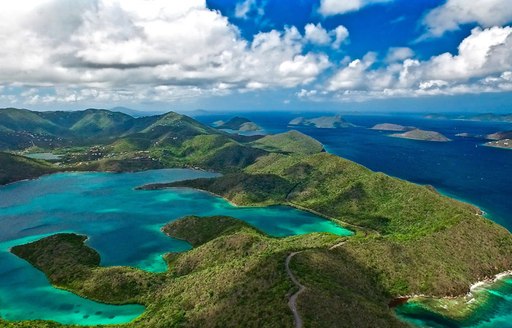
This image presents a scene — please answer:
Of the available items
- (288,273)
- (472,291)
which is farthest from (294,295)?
(472,291)

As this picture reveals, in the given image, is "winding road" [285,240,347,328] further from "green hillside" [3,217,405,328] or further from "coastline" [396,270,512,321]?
"coastline" [396,270,512,321]

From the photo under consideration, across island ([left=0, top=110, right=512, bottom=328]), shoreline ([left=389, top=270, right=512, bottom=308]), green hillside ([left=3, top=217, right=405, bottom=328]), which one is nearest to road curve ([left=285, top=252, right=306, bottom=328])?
island ([left=0, top=110, right=512, bottom=328])

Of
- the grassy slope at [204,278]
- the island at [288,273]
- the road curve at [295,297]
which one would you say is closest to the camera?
the road curve at [295,297]

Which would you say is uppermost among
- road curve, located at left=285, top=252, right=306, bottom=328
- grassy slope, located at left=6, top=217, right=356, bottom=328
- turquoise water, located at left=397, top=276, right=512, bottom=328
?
road curve, located at left=285, top=252, right=306, bottom=328

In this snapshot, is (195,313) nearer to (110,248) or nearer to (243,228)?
(243,228)

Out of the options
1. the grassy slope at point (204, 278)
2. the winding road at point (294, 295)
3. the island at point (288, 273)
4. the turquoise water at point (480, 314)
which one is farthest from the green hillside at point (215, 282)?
the turquoise water at point (480, 314)

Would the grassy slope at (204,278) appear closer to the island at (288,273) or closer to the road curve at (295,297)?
the island at (288,273)

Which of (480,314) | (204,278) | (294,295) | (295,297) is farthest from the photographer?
(204,278)

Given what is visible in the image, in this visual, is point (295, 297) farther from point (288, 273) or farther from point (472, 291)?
point (472, 291)
